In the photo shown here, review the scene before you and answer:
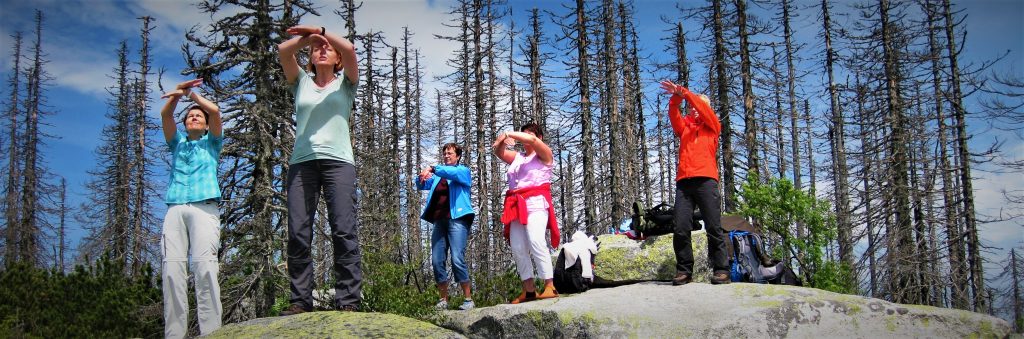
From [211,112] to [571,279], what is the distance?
4112 millimetres

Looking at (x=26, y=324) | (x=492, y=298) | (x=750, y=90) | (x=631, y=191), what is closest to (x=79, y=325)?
(x=26, y=324)

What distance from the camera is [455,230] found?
7.00 m

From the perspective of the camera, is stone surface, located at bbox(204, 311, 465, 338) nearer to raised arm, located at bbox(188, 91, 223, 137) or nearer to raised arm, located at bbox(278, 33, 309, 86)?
raised arm, located at bbox(188, 91, 223, 137)

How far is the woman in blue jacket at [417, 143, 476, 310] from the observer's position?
6965mm

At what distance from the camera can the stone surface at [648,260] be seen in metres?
7.95

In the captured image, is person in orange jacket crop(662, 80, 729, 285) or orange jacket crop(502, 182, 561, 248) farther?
orange jacket crop(502, 182, 561, 248)

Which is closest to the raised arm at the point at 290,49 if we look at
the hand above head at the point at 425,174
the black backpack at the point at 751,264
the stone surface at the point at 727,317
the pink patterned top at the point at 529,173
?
the hand above head at the point at 425,174

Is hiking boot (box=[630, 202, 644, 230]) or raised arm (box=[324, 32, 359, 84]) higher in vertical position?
raised arm (box=[324, 32, 359, 84])

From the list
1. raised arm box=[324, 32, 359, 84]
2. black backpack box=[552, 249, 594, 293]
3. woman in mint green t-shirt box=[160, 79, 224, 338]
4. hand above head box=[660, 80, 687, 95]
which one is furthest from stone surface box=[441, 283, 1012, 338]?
raised arm box=[324, 32, 359, 84]

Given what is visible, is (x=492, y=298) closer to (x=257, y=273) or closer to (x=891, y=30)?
(x=257, y=273)

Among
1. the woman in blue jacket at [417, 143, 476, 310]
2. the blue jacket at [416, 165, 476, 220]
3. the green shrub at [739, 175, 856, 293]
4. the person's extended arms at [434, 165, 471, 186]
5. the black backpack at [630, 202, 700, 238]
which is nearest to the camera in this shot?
the person's extended arms at [434, 165, 471, 186]

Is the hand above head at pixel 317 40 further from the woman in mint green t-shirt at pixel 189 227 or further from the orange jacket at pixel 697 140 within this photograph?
the orange jacket at pixel 697 140

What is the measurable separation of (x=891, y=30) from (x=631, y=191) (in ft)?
34.0

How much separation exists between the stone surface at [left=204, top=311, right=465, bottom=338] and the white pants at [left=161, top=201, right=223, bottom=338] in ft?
1.15
